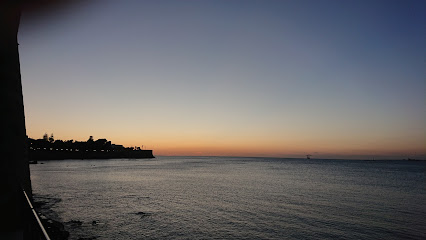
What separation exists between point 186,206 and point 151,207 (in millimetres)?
4102

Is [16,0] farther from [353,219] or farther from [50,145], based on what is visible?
[50,145]

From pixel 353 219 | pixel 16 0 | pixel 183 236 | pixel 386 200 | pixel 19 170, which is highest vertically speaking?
pixel 16 0

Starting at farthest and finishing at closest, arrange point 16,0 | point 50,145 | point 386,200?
point 50,145, point 386,200, point 16,0

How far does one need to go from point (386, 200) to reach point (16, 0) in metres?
44.5

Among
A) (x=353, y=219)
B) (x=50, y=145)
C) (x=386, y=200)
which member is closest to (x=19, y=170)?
(x=353, y=219)

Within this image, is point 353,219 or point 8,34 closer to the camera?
point 8,34

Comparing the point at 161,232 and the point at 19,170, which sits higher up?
the point at 19,170

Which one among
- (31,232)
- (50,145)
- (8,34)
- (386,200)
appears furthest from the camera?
(50,145)

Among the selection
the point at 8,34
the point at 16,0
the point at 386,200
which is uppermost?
the point at 16,0

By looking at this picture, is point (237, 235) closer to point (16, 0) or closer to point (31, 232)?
point (31, 232)

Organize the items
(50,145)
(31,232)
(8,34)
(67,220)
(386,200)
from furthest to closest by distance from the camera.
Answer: (50,145)
(386,200)
(67,220)
(8,34)
(31,232)

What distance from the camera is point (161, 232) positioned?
19859 millimetres

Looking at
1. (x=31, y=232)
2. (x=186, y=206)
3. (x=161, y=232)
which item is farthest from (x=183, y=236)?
(x=31, y=232)

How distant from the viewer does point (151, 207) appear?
2980cm
